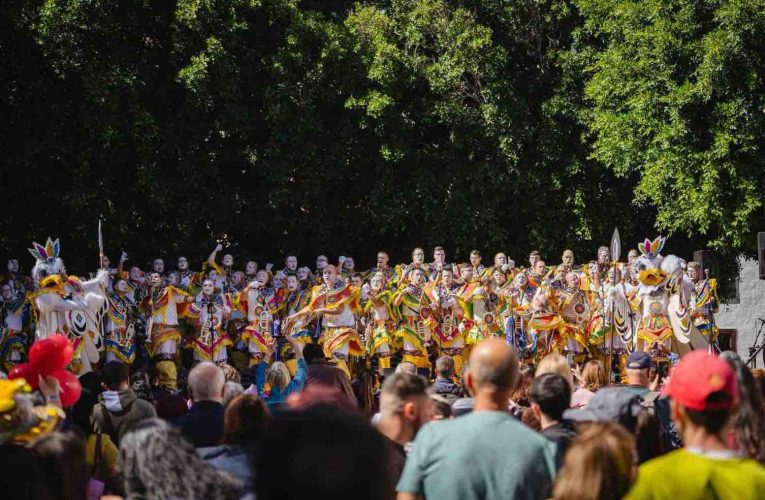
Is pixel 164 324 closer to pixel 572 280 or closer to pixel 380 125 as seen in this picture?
pixel 380 125

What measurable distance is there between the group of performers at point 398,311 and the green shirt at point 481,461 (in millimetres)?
14349

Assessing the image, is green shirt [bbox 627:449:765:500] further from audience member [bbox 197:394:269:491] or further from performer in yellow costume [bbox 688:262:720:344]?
performer in yellow costume [bbox 688:262:720:344]

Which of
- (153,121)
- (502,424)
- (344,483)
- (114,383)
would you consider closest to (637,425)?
(502,424)

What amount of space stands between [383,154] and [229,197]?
3250mm

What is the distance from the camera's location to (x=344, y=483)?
92.3 inches

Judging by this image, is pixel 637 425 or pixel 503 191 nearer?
pixel 637 425

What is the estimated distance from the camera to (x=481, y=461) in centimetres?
405

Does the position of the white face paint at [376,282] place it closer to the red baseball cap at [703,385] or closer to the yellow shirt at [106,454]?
the yellow shirt at [106,454]

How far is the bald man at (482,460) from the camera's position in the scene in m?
4.04

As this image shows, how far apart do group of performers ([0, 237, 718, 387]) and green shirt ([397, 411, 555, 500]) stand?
1435 cm

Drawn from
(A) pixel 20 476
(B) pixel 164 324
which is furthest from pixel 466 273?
(A) pixel 20 476

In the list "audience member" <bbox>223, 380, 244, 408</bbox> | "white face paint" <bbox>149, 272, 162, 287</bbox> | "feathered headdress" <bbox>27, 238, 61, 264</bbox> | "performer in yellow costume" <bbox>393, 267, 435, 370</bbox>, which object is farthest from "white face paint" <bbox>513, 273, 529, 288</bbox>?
"audience member" <bbox>223, 380, 244, 408</bbox>

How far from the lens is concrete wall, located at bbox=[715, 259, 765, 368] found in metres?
26.7

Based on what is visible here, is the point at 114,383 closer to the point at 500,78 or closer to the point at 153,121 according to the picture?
the point at 153,121
